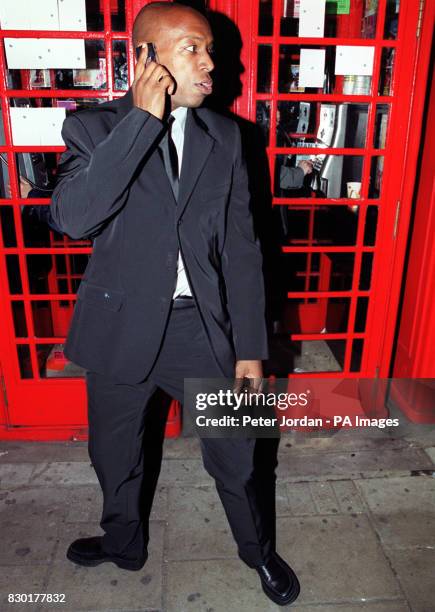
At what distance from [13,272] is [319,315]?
2683 millimetres

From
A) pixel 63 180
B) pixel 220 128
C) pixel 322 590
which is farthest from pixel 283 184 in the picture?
pixel 322 590

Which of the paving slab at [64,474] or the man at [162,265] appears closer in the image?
the man at [162,265]

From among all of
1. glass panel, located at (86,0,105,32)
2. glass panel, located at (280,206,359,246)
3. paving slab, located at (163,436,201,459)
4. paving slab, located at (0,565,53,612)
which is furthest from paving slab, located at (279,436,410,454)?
glass panel, located at (86,0,105,32)

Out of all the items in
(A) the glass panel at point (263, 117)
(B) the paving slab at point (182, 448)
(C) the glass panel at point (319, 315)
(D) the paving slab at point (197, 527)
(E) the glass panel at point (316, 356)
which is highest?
(A) the glass panel at point (263, 117)

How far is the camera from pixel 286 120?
3.27 metres

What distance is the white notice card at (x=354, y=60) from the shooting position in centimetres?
275

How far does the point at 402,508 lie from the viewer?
9.25 feet

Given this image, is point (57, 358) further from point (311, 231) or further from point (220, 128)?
point (220, 128)

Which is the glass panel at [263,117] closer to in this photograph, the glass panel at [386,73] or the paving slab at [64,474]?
the glass panel at [386,73]

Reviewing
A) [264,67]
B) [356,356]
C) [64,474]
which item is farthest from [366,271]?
[64,474]

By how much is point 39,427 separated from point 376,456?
214 centimetres

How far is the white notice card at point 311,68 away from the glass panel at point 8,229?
5.90 feet

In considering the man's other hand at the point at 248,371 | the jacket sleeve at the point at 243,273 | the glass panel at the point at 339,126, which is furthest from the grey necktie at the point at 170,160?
the glass panel at the point at 339,126

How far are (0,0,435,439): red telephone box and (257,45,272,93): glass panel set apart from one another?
3 centimetres
